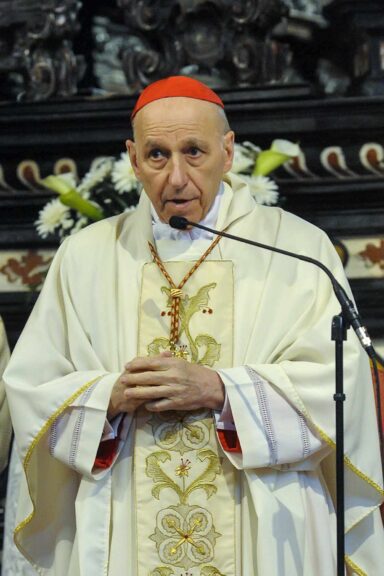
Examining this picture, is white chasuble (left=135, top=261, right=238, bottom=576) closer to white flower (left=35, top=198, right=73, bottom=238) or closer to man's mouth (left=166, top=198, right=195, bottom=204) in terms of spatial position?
man's mouth (left=166, top=198, right=195, bottom=204)

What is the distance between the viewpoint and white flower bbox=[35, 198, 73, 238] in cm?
688

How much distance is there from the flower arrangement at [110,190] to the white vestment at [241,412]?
4.08 feet

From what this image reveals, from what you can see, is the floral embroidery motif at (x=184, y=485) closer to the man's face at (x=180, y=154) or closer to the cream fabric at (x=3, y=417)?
the man's face at (x=180, y=154)

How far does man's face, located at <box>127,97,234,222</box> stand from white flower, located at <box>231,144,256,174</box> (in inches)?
52.8

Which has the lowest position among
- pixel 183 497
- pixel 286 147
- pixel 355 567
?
pixel 355 567

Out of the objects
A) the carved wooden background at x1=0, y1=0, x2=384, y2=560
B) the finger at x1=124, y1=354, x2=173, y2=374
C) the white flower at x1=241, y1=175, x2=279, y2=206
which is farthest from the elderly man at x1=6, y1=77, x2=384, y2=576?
the carved wooden background at x1=0, y1=0, x2=384, y2=560

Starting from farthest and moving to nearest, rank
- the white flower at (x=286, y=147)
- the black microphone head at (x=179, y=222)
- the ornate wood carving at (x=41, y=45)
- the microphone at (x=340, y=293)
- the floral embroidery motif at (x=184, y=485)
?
the ornate wood carving at (x=41, y=45)
the white flower at (x=286, y=147)
the floral embroidery motif at (x=184, y=485)
the black microphone head at (x=179, y=222)
the microphone at (x=340, y=293)

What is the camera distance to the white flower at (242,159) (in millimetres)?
6789

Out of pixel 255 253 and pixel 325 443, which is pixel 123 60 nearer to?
pixel 255 253

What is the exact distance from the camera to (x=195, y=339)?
5.36 metres

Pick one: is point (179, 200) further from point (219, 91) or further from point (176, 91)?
point (219, 91)

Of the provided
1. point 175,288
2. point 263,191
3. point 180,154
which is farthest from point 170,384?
point 263,191

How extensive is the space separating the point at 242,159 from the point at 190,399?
204 centimetres

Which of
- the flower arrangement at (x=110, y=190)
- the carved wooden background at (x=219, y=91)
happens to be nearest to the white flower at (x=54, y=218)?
the flower arrangement at (x=110, y=190)
